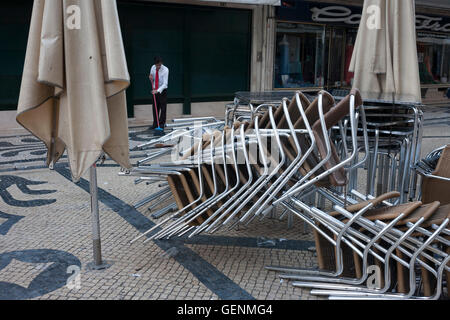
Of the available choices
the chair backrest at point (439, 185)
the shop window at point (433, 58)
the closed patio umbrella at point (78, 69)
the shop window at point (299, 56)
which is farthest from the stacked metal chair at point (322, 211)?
the shop window at point (433, 58)

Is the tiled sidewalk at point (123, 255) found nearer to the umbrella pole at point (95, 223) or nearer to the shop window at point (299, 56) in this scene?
the umbrella pole at point (95, 223)

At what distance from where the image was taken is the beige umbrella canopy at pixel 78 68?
2.97 meters

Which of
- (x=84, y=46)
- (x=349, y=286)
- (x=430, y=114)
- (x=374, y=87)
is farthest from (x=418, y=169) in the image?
(x=430, y=114)

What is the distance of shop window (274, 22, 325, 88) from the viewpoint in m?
13.9

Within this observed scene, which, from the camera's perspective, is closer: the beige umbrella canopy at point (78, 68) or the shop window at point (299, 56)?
the beige umbrella canopy at point (78, 68)

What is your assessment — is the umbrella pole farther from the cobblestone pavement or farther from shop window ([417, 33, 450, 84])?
shop window ([417, 33, 450, 84])

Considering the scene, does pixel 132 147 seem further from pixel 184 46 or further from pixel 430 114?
pixel 430 114

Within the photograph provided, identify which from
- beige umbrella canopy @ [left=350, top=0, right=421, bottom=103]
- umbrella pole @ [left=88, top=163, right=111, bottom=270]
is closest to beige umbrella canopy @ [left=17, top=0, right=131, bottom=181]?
umbrella pole @ [left=88, top=163, right=111, bottom=270]

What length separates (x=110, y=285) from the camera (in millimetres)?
3113

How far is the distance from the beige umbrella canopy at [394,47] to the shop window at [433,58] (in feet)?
47.6

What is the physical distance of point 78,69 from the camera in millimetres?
2998

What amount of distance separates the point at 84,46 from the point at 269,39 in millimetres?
10910

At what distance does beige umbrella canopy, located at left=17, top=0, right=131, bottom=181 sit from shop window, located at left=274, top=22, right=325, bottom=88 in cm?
1123

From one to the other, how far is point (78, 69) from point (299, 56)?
12.2 metres
